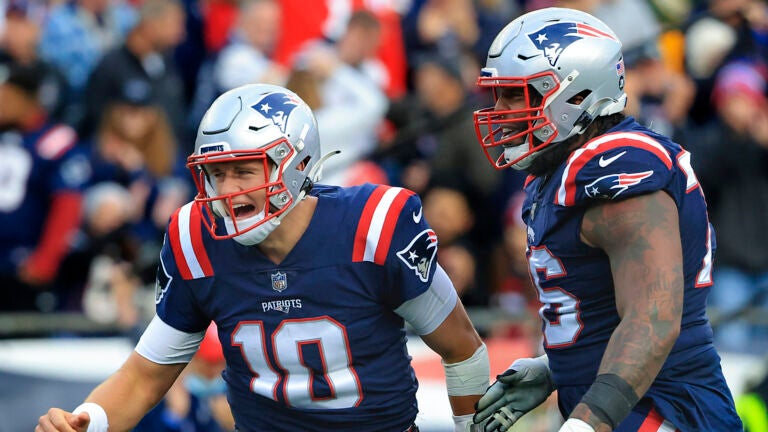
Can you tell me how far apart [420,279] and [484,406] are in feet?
1.51

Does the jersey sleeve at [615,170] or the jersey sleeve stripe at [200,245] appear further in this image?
the jersey sleeve stripe at [200,245]

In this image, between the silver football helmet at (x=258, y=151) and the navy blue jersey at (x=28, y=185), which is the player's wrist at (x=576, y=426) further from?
the navy blue jersey at (x=28, y=185)

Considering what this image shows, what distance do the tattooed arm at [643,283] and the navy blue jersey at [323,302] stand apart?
A: 0.75 m

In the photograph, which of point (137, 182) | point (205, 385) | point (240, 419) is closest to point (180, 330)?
point (240, 419)

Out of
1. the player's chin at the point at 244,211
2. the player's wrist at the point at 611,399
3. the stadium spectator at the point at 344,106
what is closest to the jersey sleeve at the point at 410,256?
the player's chin at the point at 244,211

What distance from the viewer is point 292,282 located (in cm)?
407

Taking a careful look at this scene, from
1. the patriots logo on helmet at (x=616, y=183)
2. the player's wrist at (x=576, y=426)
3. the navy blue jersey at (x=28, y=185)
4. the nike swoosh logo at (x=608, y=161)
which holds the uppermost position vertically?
the nike swoosh logo at (x=608, y=161)

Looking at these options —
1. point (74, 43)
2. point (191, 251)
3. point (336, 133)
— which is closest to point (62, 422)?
point (191, 251)

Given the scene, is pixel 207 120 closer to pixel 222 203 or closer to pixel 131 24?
pixel 222 203

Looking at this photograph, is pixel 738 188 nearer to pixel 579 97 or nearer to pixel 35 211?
pixel 35 211

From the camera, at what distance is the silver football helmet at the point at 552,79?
378 centimetres

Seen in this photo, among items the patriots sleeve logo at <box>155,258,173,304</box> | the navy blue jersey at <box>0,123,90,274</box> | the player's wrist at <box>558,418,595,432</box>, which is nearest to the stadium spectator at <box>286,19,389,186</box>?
the navy blue jersey at <box>0,123,90,274</box>

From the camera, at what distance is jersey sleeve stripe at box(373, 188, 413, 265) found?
13.2 ft

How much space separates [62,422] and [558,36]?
1.95m
